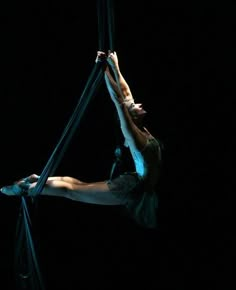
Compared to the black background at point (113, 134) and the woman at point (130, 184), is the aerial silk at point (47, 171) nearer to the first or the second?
the woman at point (130, 184)

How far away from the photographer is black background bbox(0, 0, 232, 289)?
11.7 feet

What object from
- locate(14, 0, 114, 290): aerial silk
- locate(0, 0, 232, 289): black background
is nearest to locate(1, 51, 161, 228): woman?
locate(14, 0, 114, 290): aerial silk

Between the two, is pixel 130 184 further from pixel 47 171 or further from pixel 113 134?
pixel 113 134

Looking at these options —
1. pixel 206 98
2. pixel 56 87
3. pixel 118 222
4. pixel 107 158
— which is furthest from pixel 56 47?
pixel 118 222

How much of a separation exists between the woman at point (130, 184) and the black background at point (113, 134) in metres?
0.61

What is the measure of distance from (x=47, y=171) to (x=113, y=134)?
1.21 m

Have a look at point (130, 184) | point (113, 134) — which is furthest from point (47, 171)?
point (113, 134)

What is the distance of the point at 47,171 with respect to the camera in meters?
Result: 2.82

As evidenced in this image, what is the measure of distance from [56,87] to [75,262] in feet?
4.90

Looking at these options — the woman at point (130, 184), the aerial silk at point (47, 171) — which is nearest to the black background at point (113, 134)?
the aerial silk at point (47, 171)

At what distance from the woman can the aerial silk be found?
0.10 meters

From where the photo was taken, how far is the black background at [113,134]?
11.7ft

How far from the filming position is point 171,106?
12.9 feet

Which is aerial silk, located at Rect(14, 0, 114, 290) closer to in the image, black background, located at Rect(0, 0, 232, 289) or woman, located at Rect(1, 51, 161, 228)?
woman, located at Rect(1, 51, 161, 228)
